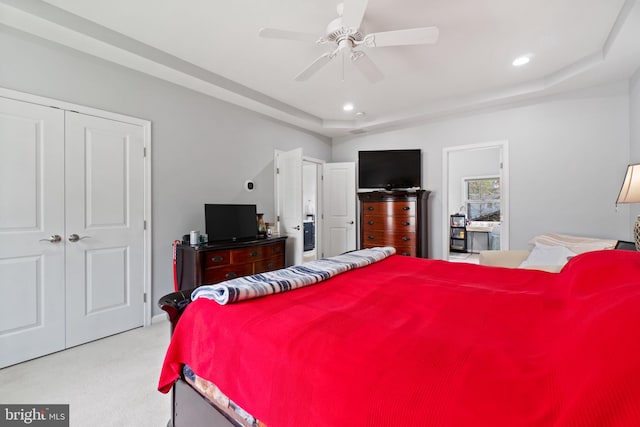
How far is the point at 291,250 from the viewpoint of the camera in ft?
13.7

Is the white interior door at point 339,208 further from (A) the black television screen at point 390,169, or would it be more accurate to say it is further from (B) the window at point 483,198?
(B) the window at point 483,198

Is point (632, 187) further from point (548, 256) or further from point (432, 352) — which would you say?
point (432, 352)

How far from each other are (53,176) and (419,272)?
311 centimetres

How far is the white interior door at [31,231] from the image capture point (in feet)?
7.10

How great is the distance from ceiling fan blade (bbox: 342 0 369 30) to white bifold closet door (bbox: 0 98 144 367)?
234 centimetres

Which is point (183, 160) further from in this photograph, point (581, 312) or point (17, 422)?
point (581, 312)

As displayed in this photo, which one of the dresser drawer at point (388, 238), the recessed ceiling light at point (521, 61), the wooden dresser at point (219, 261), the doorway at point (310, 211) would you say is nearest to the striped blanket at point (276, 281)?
the wooden dresser at point (219, 261)

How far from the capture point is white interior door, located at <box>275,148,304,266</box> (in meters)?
4.04

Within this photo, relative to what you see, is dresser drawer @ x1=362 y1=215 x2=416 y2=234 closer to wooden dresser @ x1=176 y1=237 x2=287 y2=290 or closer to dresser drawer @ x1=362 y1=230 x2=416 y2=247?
dresser drawer @ x1=362 y1=230 x2=416 y2=247

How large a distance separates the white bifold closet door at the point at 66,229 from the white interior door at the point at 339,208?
315 centimetres

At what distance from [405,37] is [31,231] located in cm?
333

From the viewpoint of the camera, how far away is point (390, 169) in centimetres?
471

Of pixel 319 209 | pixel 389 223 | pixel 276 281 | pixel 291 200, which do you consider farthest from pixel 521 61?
pixel 319 209

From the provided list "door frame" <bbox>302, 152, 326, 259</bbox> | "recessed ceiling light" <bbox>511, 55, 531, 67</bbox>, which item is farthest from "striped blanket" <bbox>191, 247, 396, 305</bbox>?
"door frame" <bbox>302, 152, 326, 259</bbox>
